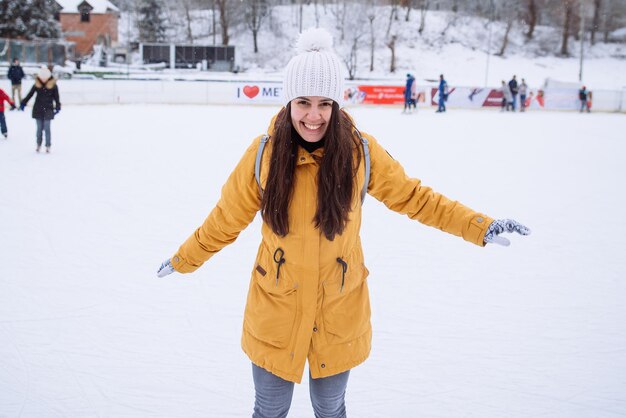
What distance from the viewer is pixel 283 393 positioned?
1738mm

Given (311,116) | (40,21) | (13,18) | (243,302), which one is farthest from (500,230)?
(40,21)

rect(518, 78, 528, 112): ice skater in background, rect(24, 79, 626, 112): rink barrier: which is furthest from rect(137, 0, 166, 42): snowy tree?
rect(518, 78, 528, 112): ice skater in background

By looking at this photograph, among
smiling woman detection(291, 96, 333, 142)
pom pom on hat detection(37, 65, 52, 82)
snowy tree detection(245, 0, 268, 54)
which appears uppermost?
snowy tree detection(245, 0, 268, 54)

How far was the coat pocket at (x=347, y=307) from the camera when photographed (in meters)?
1.68

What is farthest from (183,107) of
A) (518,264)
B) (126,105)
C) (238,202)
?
(238,202)

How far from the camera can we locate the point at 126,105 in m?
18.2

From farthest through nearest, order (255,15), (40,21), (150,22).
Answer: (255,15), (150,22), (40,21)

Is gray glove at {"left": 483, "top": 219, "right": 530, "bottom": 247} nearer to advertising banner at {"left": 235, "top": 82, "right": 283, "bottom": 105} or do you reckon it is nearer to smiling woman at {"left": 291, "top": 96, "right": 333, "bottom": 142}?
smiling woman at {"left": 291, "top": 96, "right": 333, "bottom": 142}

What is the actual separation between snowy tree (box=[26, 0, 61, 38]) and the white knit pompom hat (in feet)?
122

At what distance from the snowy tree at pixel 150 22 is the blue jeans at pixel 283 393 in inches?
1651

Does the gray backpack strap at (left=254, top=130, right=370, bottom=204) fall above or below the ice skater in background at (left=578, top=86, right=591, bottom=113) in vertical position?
below

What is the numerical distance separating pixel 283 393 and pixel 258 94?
19.3 meters

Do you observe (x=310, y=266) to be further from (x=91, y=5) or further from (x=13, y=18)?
(x=91, y=5)

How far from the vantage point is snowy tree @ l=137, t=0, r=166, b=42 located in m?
39.7
